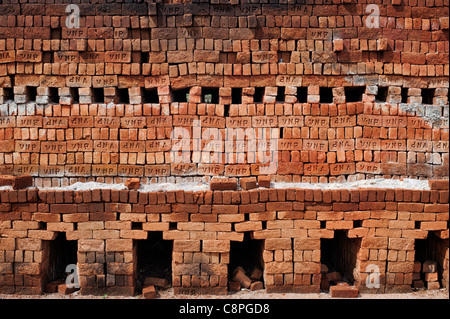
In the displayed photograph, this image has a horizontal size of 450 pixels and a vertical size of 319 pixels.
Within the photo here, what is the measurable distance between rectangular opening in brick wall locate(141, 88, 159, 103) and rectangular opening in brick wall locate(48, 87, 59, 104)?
1.62 metres

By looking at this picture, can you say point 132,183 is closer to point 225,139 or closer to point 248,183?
point 225,139

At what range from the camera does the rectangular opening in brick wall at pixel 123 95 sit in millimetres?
6773

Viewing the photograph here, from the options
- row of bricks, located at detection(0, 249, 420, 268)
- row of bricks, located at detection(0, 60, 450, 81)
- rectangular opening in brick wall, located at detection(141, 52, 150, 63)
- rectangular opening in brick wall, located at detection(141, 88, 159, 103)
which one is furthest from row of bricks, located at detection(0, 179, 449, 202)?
rectangular opening in brick wall, located at detection(141, 52, 150, 63)

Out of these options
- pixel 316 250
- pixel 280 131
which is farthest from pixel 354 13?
pixel 316 250

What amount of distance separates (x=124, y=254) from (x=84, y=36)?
3.94 metres

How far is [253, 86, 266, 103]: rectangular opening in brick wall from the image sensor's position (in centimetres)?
669

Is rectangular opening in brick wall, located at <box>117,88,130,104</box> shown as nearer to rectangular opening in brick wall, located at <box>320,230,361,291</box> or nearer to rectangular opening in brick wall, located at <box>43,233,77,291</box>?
rectangular opening in brick wall, located at <box>43,233,77,291</box>

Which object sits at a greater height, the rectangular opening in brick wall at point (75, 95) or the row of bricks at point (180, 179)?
the rectangular opening in brick wall at point (75, 95)

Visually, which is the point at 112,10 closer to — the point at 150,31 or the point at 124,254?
the point at 150,31

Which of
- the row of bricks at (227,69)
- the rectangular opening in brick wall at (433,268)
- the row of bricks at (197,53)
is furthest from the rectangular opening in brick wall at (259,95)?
the rectangular opening in brick wall at (433,268)

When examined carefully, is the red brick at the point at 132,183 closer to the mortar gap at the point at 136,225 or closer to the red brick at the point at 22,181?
the mortar gap at the point at 136,225

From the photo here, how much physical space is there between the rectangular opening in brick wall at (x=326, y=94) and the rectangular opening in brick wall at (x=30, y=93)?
5.46 m

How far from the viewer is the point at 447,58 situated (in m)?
6.62

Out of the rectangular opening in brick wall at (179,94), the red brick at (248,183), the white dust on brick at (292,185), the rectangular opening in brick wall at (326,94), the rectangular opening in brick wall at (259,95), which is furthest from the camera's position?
the rectangular opening in brick wall at (326,94)
